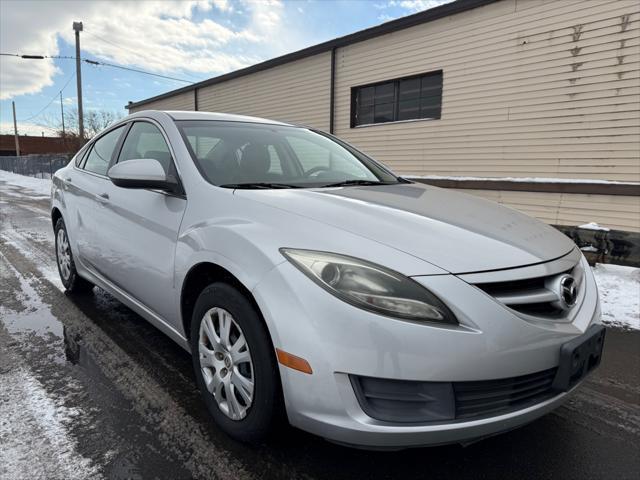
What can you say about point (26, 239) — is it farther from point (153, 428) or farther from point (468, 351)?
point (468, 351)

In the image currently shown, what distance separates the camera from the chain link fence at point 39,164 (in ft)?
86.5

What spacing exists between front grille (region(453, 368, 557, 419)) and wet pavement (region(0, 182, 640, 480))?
0.35m

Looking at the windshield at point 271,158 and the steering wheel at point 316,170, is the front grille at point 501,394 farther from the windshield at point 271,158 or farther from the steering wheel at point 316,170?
the steering wheel at point 316,170

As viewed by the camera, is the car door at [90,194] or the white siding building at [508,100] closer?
the car door at [90,194]

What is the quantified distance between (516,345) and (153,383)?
80.7 inches

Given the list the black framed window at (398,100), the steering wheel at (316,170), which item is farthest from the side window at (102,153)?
the black framed window at (398,100)

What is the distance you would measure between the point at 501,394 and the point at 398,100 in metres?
9.86

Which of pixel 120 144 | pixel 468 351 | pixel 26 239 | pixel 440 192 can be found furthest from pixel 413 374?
pixel 26 239

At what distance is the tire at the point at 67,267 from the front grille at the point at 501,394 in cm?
372

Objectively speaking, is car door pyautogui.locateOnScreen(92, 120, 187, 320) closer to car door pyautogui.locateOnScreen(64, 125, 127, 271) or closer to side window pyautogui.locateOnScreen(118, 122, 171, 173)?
side window pyautogui.locateOnScreen(118, 122, 171, 173)

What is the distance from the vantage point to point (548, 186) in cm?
817

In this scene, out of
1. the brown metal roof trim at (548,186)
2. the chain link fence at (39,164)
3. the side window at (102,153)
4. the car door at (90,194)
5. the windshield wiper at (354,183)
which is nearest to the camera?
the windshield wiper at (354,183)

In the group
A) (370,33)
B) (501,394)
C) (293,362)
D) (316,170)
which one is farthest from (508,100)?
(293,362)

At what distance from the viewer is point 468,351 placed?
1.60 m
